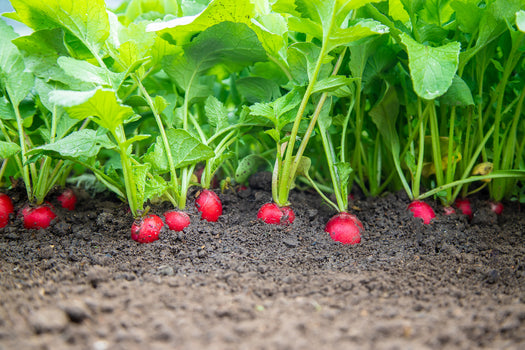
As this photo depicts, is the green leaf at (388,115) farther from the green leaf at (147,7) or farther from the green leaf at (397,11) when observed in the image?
the green leaf at (147,7)

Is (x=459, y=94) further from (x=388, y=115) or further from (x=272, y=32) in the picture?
(x=272, y=32)

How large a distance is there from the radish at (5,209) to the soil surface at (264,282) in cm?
4

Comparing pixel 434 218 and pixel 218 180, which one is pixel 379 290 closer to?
pixel 434 218

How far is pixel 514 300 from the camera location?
38.1 inches

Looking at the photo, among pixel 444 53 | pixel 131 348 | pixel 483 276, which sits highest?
pixel 444 53

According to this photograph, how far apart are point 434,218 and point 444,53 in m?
0.66

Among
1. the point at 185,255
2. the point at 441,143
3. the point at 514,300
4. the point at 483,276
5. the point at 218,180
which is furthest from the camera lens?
the point at 218,180

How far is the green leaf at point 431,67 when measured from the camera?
3.59ft

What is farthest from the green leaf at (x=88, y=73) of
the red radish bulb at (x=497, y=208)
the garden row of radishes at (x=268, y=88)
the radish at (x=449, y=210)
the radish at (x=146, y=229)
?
the red radish bulb at (x=497, y=208)

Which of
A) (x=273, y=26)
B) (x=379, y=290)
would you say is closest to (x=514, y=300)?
(x=379, y=290)

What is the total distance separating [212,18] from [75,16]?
496 millimetres

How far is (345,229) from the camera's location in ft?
4.55

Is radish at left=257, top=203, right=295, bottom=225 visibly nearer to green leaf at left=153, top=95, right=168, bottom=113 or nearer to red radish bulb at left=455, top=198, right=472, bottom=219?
green leaf at left=153, top=95, right=168, bottom=113

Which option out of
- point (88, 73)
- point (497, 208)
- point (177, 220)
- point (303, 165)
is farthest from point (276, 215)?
point (497, 208)
